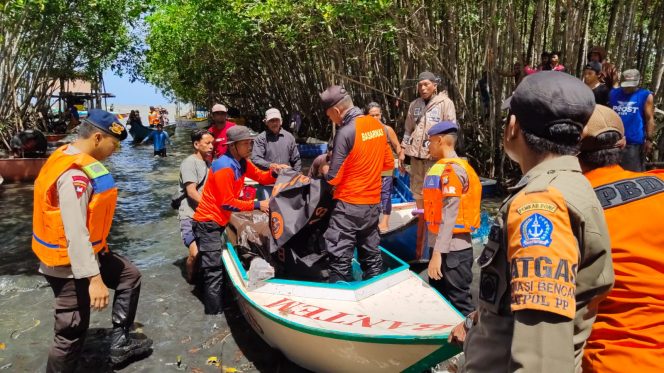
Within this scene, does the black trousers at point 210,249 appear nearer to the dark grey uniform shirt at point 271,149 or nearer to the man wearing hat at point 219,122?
the dark grey uniform shirt at point 271,149

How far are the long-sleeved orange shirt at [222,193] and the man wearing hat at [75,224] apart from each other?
135 cm

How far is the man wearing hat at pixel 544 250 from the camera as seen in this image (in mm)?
1355

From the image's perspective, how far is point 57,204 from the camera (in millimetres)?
3395

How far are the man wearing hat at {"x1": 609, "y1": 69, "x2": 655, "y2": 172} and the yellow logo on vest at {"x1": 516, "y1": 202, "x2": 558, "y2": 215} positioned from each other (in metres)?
5.96

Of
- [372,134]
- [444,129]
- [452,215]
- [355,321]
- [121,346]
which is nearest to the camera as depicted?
[355,321]

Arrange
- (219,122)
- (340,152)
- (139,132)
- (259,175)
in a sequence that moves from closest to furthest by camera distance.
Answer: (340,152) < (259,175) < (219,122) < (139,132)

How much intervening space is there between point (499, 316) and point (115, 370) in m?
3.87

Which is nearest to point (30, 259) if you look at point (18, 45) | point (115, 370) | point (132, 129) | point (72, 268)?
point (115, 370)

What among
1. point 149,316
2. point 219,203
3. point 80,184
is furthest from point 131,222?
point 80,184

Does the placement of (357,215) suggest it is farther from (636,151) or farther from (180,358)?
(636,151)

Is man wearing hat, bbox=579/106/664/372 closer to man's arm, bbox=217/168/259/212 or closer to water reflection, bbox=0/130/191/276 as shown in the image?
man's arm, bbox=217/168/259/212

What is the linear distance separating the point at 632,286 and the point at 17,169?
49.9ft

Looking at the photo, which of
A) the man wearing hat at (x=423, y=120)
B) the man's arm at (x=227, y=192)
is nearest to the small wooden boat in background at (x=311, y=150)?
the man wearing hat at (x=423, y=120)

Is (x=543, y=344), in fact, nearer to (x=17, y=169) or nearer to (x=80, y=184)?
(x=80, y=184)
